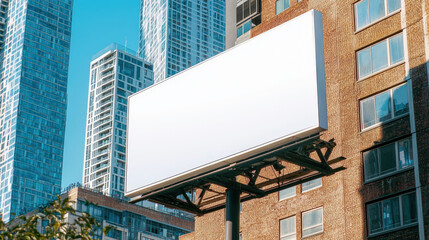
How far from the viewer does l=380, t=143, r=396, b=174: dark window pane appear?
41.2m

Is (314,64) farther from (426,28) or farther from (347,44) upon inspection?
(347,44)

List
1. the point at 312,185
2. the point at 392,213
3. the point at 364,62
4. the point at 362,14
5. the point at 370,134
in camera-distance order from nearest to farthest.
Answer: the point at 392,213
the point at 370,134
the point at 364,62
the point at 312,185
the point at 362,14

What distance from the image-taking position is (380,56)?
145 feet

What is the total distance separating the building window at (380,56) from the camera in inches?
1703

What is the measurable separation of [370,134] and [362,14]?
790 centimetres

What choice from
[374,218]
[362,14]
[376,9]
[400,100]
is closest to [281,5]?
[362,14]

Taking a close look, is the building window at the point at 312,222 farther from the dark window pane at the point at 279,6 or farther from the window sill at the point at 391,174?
the dark window pane at the point at 279,6

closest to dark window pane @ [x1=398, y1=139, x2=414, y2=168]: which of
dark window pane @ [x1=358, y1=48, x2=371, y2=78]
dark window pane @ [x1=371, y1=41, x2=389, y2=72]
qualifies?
dark window pane @ [x1=371, y1=41, x2=389, y2=72]

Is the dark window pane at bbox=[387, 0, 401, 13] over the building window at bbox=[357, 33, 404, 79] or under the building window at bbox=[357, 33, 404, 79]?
over

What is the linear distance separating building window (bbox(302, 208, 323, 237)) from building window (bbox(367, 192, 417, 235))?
398 cm

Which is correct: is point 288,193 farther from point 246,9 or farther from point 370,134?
point 246,9

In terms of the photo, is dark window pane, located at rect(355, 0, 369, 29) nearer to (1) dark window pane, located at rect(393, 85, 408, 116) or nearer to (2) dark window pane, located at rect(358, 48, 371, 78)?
(2) dark window pane, located at rect(358, 48, 371, 78)

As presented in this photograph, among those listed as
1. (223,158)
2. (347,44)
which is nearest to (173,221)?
(347,44)

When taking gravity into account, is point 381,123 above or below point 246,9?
below
